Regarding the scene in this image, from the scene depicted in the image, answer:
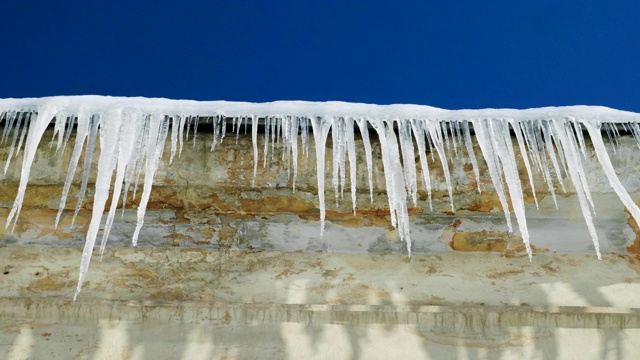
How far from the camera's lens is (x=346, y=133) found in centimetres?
246

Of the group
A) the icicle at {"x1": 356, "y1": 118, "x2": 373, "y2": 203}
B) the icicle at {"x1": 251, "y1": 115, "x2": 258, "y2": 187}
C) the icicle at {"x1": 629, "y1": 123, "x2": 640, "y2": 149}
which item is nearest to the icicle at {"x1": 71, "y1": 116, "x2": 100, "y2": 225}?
the icicle at {"x1": 251, "y1": 115, "x2": 258, "y2": 187}

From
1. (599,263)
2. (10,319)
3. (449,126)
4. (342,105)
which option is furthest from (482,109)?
(10,319)

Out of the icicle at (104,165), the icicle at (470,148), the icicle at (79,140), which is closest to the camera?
the icicle at (104,165)

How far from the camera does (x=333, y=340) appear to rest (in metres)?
2.30

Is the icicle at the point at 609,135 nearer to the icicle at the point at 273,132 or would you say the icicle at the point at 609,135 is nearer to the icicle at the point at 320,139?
the icicle at the point at 320,139

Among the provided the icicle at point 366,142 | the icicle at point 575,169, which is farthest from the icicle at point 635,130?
the icicle at point 366,142

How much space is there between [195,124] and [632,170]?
1884mm

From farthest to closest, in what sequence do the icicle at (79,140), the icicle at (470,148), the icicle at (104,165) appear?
1. the icicle at (470,148)
2. the icicle at (79,140)
3. the icicle at (104,165)

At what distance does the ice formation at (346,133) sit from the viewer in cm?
240

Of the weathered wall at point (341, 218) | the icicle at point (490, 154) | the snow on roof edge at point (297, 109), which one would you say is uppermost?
the snow on roof edge at point (297, 109)

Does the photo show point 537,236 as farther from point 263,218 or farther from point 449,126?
point 263,218

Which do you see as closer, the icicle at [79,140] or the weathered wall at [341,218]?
the icicle at [79,140]

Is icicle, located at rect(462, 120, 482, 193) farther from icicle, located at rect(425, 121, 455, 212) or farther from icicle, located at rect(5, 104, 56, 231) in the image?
icicle, located at rect(5, 104, 56, 231)

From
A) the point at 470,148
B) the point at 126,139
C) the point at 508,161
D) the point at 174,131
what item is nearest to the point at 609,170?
the point at 508,161
